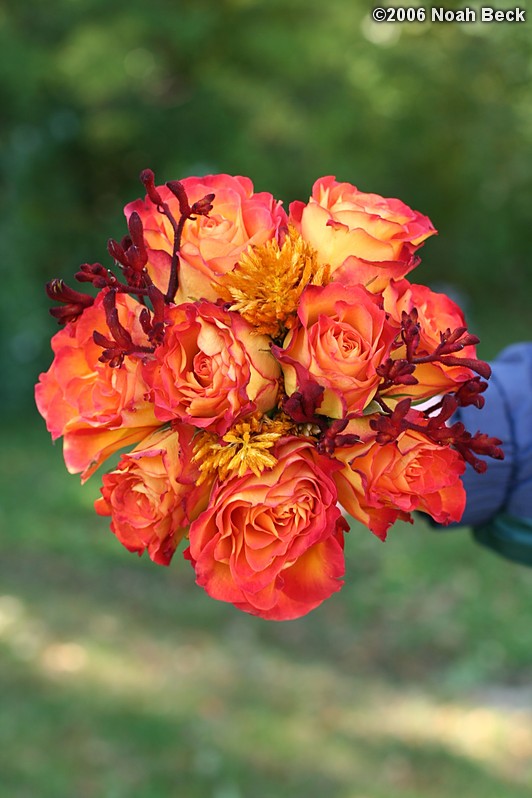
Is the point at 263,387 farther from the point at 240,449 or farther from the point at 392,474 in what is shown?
the point at 392,474

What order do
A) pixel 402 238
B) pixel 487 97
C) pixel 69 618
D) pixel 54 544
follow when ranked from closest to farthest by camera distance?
pixel 402 238
pixel 69 618
pixel 54 544
pixel 487 97

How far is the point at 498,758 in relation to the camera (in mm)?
3736

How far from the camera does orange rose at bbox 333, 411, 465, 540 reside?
1319 millimetres

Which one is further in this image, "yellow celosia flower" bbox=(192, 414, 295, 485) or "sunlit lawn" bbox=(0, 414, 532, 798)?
"sunlit lawn" bbox=(0, 414, 532, 798)

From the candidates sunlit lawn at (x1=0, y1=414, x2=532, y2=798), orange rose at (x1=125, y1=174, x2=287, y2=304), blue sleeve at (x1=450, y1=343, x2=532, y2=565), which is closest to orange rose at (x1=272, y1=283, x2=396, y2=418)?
orange rose at (x1=125, y1=174, x2=287, y2=304)

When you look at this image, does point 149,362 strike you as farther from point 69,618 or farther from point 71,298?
point 69,618

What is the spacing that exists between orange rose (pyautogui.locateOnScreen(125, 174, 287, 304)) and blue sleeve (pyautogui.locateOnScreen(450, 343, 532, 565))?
72 cm

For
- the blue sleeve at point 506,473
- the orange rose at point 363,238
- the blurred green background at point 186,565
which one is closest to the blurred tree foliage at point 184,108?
the blurred green background at point 186,565

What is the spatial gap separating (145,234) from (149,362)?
0.25 metres

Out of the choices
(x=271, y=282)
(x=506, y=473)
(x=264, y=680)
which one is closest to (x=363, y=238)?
(x=271, y=282)

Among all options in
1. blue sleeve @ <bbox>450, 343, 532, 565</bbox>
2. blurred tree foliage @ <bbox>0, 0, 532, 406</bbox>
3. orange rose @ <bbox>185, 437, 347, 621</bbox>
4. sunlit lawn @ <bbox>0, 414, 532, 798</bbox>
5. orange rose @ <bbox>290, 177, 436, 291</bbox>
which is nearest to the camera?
orange rose @ <bbox>185, 437, 347, 621</bbox>

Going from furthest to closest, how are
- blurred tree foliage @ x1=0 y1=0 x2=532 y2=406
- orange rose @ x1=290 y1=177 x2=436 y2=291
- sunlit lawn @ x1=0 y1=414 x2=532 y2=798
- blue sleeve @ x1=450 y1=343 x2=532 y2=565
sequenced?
blurred tree foliage @ x1=0 y1=0 x2=532 y2=406 → sunlit lawn @ x1=0 y1=414 x2=532 y2=798 → blue sleeve @ x1=450 y1=343 x2=532 y2=565 → orange rose @ x1=290 y1=177 x2=436 y2=291

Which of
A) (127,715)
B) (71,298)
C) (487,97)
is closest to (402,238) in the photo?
(71,298)

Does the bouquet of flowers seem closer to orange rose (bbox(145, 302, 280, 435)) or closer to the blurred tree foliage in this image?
orange rose (bbox(145, 302, 280, 435))
